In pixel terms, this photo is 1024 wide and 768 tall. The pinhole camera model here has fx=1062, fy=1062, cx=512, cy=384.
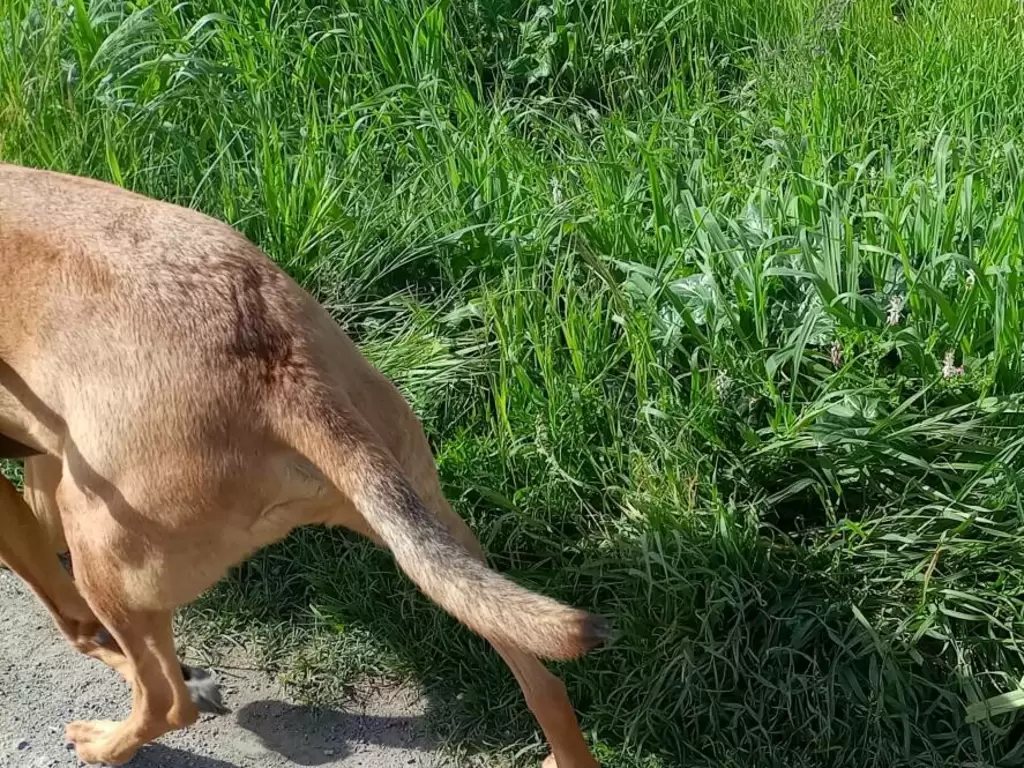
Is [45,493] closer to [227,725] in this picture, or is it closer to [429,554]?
[227,725]

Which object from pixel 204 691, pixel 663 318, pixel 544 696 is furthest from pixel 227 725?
pixel 663 318

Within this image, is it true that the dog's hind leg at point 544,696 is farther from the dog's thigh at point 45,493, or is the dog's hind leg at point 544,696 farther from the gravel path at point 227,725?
the dog's thigh at point 45,493

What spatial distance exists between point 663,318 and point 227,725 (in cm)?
175

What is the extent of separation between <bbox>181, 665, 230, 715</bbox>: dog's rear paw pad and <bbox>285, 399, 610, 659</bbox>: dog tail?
44.5 inches

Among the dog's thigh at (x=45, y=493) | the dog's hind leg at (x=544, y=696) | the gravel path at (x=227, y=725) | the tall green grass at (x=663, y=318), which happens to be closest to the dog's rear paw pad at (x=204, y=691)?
the gravel path at (x=227, y=725)

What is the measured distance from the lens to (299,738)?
301cm

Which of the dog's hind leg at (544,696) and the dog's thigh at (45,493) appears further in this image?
the dog's thigh at (45,493)

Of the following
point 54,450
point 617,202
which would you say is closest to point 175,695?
point 54,450

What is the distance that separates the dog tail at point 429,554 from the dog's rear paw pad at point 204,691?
1130mm

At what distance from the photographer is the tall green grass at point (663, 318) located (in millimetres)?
2799

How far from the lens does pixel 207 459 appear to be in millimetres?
2217

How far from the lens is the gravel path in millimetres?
2980

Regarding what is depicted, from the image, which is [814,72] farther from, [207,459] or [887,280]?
[207,459]

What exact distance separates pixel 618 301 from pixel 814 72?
1505 millimetres
